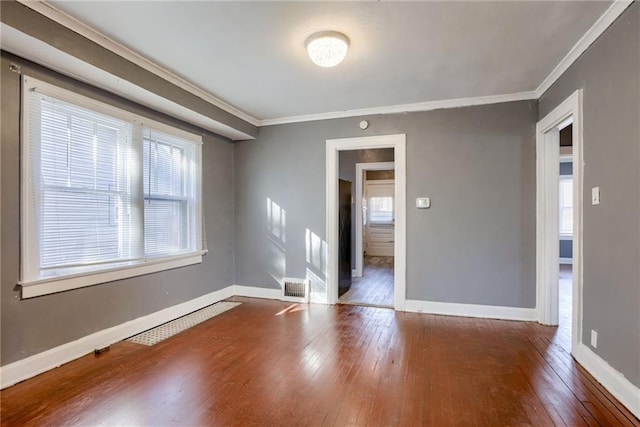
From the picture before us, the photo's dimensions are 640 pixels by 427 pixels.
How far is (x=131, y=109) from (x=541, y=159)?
433cm

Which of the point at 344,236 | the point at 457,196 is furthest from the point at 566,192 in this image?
the point at 344,236

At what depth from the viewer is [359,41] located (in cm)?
252

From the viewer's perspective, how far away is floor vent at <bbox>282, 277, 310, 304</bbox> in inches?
177

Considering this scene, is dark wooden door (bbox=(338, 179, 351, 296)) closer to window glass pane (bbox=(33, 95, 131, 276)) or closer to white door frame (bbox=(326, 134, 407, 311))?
white door frame (bbox=(326, 134, 407, 311))

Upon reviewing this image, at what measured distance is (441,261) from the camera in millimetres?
3980

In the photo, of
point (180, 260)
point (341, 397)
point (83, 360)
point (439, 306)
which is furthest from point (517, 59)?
point (83, 360)

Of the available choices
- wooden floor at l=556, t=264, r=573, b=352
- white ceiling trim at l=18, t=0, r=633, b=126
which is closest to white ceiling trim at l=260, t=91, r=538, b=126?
white ceiling trim at l=18, t=0, r=633, b=126

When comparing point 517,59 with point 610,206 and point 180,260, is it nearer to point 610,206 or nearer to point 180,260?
point 610,206

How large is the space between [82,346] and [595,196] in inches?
168

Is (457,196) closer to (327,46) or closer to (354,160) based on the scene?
(327,46)

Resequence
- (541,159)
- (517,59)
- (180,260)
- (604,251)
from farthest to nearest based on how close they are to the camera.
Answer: (180,260) < (541,159) < (517,59) < (604,251)

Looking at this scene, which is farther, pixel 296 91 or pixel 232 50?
pixel 296 91

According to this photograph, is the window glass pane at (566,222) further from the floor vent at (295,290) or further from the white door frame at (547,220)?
the floor vent at (295,290)

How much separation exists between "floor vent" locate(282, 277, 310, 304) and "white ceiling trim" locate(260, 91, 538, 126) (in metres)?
2.25
